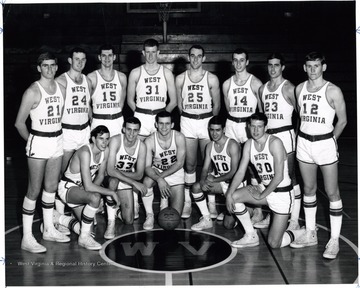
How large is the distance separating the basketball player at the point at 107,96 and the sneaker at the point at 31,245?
1.87 meters

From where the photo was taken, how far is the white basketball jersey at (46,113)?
561 cm

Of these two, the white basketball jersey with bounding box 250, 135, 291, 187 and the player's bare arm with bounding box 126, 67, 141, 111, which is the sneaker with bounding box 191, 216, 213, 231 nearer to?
the white basketball jersey with bounding box 250, 135, 291, 187

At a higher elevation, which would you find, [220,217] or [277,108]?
[277,108]

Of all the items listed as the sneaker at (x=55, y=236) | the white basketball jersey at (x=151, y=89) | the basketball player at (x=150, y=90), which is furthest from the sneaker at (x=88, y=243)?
the white basketball jersey at (x=151, y=89)

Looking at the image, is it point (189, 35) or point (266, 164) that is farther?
point (189, 35)

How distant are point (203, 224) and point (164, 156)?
3.54 ft

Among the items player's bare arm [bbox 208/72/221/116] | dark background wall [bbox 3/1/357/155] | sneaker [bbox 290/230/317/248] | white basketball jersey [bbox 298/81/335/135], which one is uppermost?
dark background wall [bbox 3/1/357/155]

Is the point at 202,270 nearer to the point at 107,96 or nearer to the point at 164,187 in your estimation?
the point at 164,187

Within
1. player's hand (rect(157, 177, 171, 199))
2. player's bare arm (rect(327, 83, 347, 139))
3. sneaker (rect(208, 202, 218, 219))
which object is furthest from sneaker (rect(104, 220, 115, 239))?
player's bare arm (rect(327, 83, 347, 139))

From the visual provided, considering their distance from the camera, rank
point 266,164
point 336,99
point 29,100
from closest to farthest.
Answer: point 336,99, point 29,100, point 266,164

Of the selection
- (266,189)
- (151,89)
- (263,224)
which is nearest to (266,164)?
(266,189)

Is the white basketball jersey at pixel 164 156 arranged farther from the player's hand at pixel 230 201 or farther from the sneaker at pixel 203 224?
the player's hand at pixel 230 201

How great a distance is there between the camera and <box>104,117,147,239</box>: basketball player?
6.16m

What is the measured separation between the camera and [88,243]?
5898 millimetres
